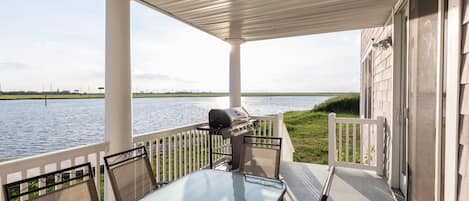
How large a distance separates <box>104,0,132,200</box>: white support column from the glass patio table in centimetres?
90

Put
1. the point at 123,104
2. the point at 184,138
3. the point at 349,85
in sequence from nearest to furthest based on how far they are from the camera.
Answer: the point at 123,104
the point at 184,138
the point at 349,85

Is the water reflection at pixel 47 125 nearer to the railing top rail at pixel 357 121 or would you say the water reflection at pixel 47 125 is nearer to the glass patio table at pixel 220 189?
the glass patio table at pixel 220 189

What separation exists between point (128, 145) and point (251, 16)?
245 cm

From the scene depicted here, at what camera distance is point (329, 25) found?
4.18 meters

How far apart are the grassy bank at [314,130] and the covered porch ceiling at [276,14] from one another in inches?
190

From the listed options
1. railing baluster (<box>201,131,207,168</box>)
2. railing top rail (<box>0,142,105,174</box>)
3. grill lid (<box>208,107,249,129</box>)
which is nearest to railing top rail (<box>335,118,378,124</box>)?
grill lid (<box>208,107,249,129</box>)

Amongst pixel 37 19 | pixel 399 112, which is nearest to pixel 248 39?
pixel 399 112

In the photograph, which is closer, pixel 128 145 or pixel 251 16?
pixel 128 145

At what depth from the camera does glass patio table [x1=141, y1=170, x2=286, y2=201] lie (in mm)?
1808

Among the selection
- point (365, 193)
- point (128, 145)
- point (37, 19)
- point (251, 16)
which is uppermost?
point (37, 19)

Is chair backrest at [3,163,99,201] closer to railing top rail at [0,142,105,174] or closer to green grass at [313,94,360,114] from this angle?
railing top rail at [0,142,105,174]

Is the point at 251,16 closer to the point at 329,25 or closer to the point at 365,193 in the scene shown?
the point at 329,25

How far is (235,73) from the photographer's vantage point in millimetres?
5047

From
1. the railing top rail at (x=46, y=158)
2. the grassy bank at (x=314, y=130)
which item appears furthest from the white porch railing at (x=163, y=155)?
the grassy bank at (x=314, y=130)
